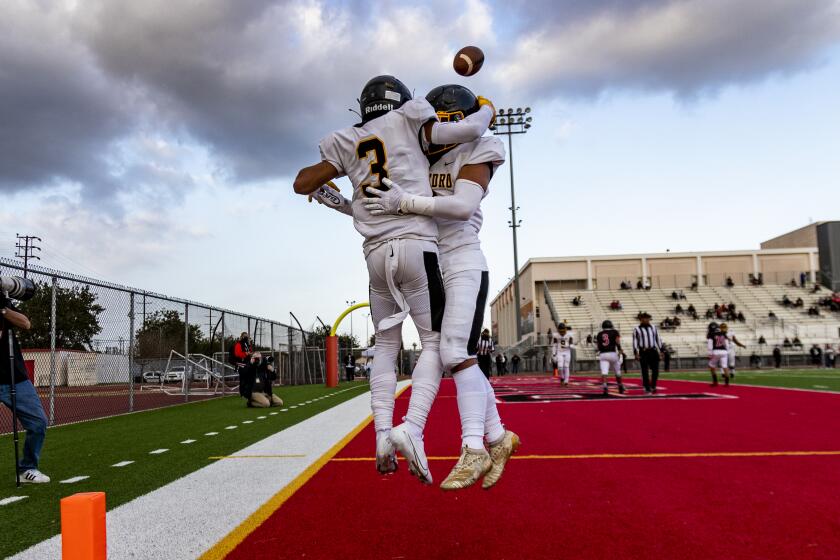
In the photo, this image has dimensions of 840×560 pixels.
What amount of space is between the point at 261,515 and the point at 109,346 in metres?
9.29

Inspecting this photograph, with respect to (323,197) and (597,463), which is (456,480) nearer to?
(323,197)

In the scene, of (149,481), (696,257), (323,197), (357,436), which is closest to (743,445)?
(357,436)

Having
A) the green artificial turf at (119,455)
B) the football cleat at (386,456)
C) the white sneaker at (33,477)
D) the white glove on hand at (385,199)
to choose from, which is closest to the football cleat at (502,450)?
the football cleat at (386,456)

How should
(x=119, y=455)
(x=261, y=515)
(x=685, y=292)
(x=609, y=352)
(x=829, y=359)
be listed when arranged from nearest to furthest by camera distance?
(x=261, y=515), (x=119, y=455), (x=609, y=352), (x=829, y=359), (x=685, y=292)

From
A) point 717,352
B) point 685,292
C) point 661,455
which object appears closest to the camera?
point 661,455

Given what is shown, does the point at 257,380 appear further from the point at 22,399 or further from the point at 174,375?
the point at 22,399

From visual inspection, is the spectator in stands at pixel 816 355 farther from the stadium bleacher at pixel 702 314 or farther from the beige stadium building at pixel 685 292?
the stadium bleacher at pixel 702 314

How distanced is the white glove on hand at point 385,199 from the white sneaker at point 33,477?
3.73 meters

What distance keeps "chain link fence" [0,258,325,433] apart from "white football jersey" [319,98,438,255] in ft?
23.4

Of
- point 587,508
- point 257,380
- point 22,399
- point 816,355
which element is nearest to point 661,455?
point 587,508

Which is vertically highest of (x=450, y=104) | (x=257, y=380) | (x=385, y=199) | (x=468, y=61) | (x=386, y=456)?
(x=468, y=61)

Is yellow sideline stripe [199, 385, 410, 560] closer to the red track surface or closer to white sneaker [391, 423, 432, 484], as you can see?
the red track surface

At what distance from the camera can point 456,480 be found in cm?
271

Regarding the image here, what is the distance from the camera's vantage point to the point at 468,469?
9.18ft
